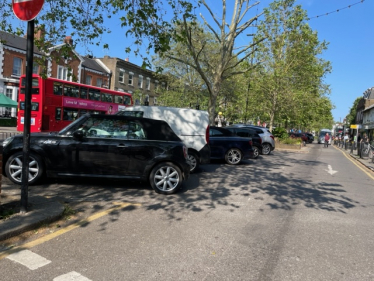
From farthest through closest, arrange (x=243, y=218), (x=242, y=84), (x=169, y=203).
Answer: (x=242, y=84)
(x=169, y=203)
(x=243, y=218)

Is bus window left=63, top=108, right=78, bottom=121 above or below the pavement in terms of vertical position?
above

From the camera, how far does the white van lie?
9461 mm

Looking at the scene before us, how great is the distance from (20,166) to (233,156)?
789 cm

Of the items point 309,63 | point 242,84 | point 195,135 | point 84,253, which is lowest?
point 84,253

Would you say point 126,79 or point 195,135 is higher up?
point 126,79

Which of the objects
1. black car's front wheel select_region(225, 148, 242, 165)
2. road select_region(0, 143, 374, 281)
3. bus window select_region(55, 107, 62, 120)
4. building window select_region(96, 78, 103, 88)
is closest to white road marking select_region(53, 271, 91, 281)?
road select_region(0, 143, 374, 281)

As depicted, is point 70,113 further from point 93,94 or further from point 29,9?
point 29,9

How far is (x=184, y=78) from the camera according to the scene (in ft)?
125

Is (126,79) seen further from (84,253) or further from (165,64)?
(84,253)

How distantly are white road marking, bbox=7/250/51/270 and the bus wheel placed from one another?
301 cm

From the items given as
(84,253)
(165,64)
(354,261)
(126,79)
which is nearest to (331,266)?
(354,261)

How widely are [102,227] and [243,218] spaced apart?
2304 mm

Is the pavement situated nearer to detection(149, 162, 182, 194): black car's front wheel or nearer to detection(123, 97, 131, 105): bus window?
detection(149, 162, 182, 194): black car's front wheel

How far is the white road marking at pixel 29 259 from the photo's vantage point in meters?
3.24
